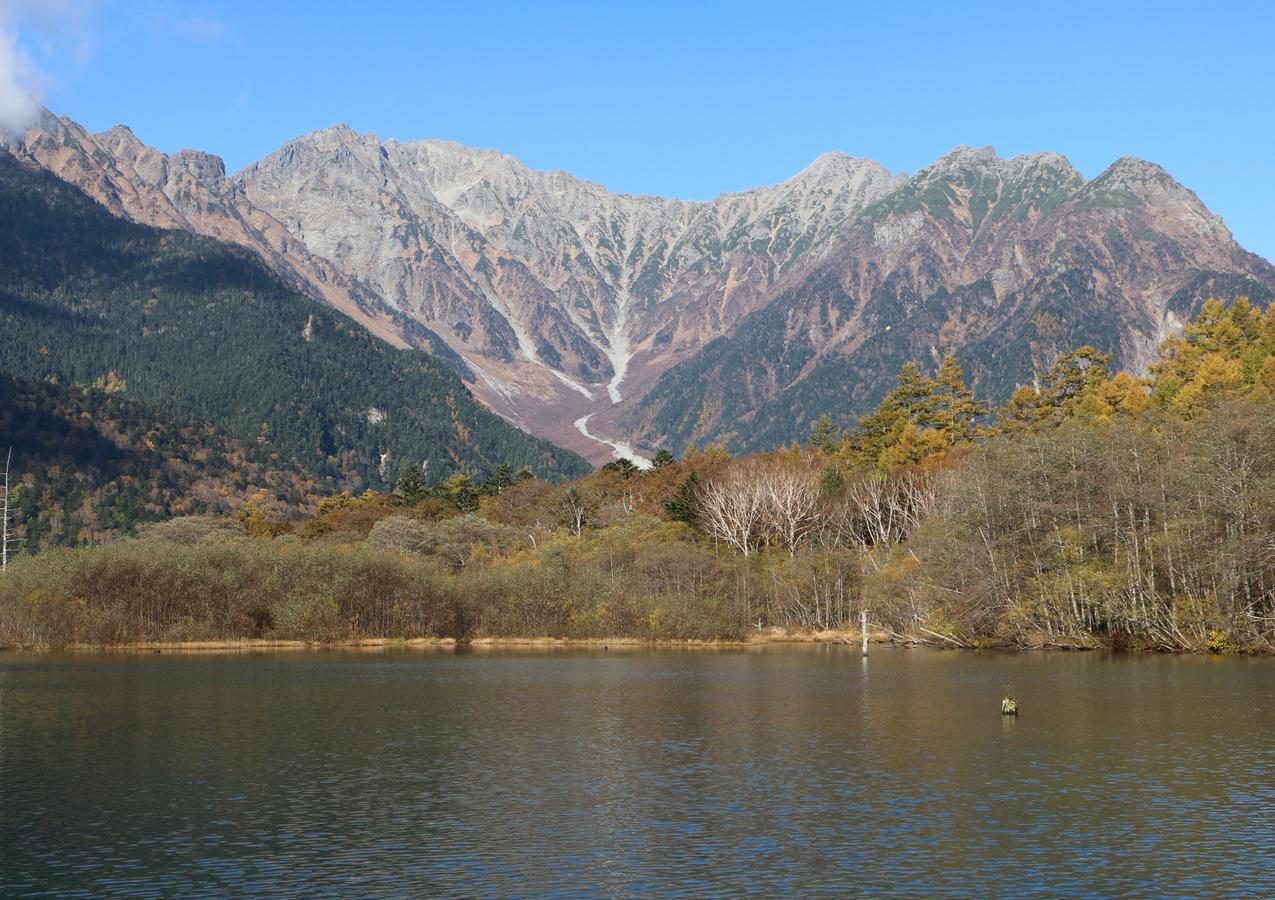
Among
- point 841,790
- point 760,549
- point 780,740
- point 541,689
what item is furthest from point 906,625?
point 841,790

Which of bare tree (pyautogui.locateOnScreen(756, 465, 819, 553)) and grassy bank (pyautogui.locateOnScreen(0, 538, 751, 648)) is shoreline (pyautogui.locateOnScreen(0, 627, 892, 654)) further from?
bare tree (pyautogui.locateOnScreen(756, 465, 819, 553))

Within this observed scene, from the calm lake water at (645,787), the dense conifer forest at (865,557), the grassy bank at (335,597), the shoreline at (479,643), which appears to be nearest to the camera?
the calm lake water at (645,787)

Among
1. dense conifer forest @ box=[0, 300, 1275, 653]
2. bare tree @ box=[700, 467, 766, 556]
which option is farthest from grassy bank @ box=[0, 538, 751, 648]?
bare tree @ box=[700, 467, 766, 556]

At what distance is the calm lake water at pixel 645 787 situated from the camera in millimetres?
35000

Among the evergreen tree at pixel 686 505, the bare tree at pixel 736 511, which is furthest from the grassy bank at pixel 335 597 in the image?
the evergreen tree at pixel 686 505

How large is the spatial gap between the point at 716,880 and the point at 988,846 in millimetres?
8920

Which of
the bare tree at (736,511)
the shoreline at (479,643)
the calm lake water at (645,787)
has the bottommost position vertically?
the calm lake water at (645,787)

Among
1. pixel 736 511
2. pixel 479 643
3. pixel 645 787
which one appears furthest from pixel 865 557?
pixel 645 787

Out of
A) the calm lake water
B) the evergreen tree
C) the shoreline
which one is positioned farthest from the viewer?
the evergreen tree

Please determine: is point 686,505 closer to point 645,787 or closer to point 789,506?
point 789,506

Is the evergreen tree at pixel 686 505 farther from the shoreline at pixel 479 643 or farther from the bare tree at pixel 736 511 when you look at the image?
the shoreline at pixel 479 643

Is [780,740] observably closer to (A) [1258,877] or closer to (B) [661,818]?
(B) [661,818]

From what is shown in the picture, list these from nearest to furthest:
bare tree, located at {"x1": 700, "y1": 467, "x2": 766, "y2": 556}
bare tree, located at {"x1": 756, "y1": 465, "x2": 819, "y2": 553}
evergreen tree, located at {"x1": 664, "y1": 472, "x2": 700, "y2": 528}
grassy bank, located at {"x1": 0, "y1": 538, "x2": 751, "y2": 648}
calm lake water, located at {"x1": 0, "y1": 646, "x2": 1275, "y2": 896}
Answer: calm lake water, located at {"x1": 0, "y1": 646, "x2": 1275, "y2": 896} < grassy bank, located at {"x1": 0, "y1": 538, "x2": 751, "y2": 648} < bare tree, located at {"x1": 756, "y1": 465, "x2": 819, "y2": 553} < bare tree, located at {"x1": 700, "y1": 467, "x2": 766, "y2": 556} < evergreen tree, located at {"x1": 664, "y1": 472, "x2": 700, "y2": 528}

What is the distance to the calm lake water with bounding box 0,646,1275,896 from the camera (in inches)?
1378
